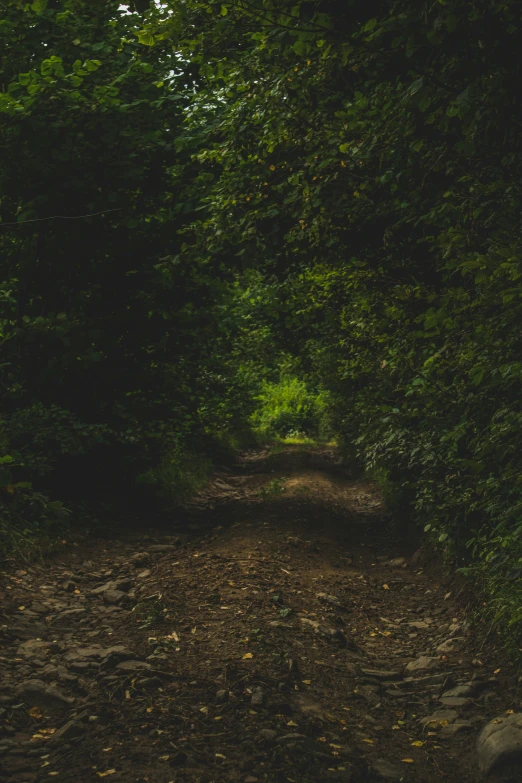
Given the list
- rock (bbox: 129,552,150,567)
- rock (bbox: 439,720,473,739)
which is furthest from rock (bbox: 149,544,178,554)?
rock (bbox: 439,720,473,739)

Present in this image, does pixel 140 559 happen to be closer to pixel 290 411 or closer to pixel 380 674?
pixel 380 674

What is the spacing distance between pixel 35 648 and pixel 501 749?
3077 millimetres

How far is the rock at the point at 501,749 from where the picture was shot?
3.77 meters

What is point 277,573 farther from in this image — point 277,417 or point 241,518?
point 277,417

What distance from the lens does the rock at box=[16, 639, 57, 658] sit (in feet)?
17.1

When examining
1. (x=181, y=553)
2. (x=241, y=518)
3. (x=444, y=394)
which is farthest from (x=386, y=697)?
(x=241, y=518)

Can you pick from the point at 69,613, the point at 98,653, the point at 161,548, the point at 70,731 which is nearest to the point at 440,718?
the point at 70,731

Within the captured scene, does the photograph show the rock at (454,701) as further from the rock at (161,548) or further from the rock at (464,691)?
the rock at (161,548)

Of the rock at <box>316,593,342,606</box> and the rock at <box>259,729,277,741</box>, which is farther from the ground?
the rock at <box>259,729,277,741</box>

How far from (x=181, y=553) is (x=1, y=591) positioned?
231 cm

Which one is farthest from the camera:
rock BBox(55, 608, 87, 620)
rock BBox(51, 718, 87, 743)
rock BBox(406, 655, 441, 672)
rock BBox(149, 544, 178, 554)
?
rock BBox(149, 544, 178, 554)

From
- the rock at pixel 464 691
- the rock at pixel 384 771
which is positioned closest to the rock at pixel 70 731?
the rock at pixel 384 771

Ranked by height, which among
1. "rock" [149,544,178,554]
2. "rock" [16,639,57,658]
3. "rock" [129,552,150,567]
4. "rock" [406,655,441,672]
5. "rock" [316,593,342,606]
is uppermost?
"rock" [16,639,57,658]

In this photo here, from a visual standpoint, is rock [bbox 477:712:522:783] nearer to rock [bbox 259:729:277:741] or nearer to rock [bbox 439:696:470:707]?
rock [bbox 439:696:470:707]
